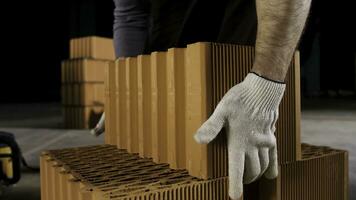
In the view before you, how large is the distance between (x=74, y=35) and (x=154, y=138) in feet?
38.8

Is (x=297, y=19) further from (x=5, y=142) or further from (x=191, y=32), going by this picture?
(x=5, y=142)

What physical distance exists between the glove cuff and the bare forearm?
0.07 feet

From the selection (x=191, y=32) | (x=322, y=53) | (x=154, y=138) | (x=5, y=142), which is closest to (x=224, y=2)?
(x=191, y=32)

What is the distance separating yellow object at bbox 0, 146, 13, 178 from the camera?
7.16 ft

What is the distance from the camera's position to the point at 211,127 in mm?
871

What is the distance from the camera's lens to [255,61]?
0.96 m

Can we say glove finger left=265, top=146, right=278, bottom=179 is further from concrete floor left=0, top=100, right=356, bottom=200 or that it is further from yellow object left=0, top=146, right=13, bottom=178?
yellow object left=0, top=146, right=13, bottom=178

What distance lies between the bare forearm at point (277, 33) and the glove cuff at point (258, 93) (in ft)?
0.07

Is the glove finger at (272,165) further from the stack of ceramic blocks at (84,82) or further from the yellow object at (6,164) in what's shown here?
the stack of ceramic blocks at (84,82)

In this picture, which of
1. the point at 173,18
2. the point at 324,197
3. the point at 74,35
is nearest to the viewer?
the point at 324,197

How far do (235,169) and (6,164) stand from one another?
1.75m

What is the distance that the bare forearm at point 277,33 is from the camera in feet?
2.98

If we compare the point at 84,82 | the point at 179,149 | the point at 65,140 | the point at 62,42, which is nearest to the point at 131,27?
the point at 179,149

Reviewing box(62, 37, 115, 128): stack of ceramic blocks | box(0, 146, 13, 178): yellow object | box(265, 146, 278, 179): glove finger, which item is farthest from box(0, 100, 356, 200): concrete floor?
box(265, 146, 278, 179): glove finger
